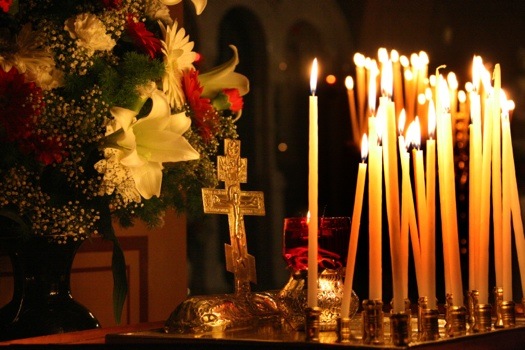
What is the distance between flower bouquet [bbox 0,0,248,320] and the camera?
→ 160 cm

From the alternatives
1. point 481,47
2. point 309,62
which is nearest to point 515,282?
point 481,47

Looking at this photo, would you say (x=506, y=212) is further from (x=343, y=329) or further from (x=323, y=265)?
(x=343, y=329)

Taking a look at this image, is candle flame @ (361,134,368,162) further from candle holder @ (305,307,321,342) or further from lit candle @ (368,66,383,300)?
candle holder @ (305,307,321,342)

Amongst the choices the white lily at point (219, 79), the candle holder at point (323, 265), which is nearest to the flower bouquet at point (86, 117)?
the white lily at point (219, 79)

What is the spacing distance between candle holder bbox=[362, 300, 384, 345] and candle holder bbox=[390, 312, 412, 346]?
0.02m

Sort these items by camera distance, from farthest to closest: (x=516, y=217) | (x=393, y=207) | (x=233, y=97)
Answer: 1. (x=233, y=97)
2. (x=516, y=217)
3. (x=393, y=207)

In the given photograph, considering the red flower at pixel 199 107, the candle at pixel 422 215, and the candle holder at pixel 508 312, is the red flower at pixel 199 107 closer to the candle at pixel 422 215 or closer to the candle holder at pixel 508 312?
the candle at pixel 422 215

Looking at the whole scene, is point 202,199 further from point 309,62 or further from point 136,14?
point 309,62

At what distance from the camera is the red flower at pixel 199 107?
1820mm

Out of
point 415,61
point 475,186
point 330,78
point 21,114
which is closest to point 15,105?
point 21,114

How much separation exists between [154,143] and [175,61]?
0.17 m

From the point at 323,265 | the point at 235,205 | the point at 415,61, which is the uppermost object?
the point at 415,61

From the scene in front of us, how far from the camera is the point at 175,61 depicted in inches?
70.8

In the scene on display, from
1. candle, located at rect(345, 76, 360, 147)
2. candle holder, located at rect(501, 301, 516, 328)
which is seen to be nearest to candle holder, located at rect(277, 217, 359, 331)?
candle holder, located at rect(501, 301, 516, 328)
